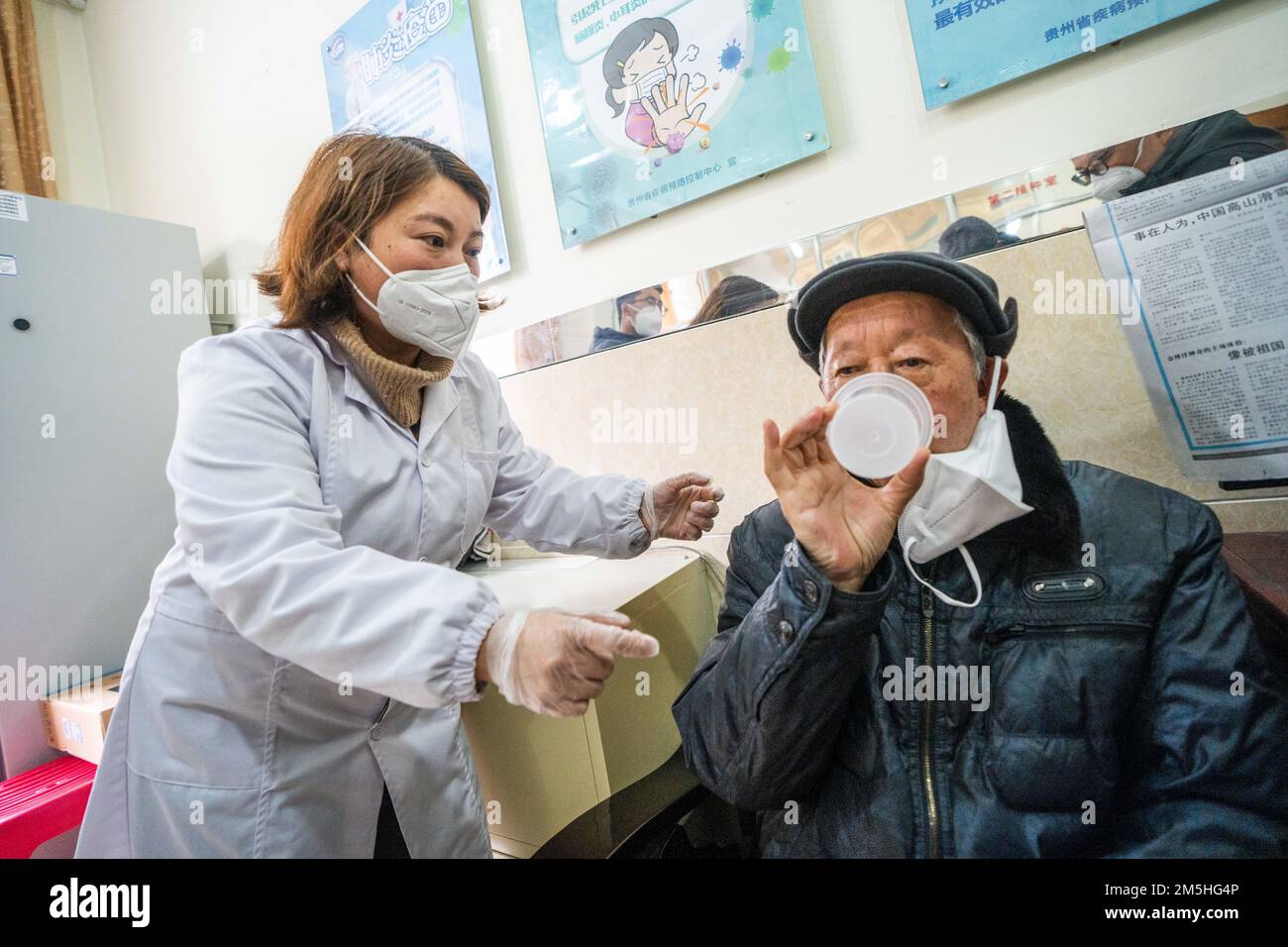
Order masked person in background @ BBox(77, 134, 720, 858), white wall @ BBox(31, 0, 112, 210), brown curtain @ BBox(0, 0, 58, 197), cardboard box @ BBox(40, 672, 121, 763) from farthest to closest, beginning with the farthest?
white wall @ BBox(31, 0, 112, 210) → brown curtain @ BBox(0, 0, 58, 197) → cardboard box @ BBox(40, 672, 121, 763) → masked person in background @ BBox(77, 134, 720, 858)

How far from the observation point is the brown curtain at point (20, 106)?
190cm

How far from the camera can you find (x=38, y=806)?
Result: 43.1 inches

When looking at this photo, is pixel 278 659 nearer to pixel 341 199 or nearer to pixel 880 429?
pixel 341 199

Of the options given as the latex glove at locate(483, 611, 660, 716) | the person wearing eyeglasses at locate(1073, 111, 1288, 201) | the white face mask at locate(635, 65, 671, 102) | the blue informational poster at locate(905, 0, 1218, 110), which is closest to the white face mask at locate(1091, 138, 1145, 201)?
the person wearing eyeglasses at locate(1073, 111, 1288, 201)

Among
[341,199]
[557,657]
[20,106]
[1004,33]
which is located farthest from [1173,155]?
[20,106]

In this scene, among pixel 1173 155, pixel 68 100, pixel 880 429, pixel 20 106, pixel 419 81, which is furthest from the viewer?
pixel 68 100

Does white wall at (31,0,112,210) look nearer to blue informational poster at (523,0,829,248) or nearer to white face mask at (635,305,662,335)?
blue informational poster at (523,0,829,248)

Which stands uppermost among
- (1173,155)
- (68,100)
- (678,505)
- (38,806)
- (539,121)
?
(68,100)

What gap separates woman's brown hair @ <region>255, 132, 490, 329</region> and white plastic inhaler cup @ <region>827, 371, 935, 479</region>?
1.99 ft

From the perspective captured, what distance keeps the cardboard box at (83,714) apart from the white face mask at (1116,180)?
1.91m

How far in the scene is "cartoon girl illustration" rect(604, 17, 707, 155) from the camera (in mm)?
1015

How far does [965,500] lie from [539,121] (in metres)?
1.18
